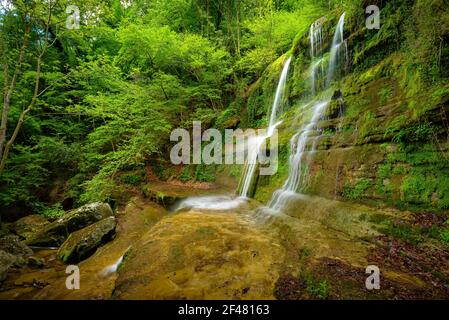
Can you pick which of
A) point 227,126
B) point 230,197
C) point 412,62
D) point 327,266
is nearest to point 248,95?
point 227,126

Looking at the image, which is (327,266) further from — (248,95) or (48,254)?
(248,95)

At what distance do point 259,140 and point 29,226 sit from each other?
9.56m

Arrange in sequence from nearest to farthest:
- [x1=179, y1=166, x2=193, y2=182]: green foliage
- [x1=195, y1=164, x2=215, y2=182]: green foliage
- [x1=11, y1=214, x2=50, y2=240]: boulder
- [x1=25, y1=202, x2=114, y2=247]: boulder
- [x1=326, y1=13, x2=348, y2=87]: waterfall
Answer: [x1=25, y1=202, x2=114, y2=247]: boulder
[x1=326, y1=13, x2=348, y2=87]: waterfall
[x1=11, y1=214, x2=50, y2=240]: boulder
[x1=195, y1=164, x2=215, y2=182]: green foliage
[x1=179, y1=166, x2=193, y2=182]: green foliage

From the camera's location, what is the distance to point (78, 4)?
7910 millimetres

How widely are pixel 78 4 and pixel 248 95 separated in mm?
9244

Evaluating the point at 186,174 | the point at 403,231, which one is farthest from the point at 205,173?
the point at 403,231

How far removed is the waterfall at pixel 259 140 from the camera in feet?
28.1

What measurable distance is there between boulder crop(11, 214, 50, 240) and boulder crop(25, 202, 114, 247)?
1748mm

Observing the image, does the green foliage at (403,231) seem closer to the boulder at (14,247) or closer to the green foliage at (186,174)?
the boulder at (14,247)

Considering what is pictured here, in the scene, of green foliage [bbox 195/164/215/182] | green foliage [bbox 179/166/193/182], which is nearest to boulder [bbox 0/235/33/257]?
green foliage [bbox 179/166/193/182]

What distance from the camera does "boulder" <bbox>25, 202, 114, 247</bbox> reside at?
22.2 ft

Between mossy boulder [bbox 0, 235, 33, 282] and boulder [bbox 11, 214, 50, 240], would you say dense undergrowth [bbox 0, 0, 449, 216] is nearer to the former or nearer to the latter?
boulder [bbox 11, 214, 50, 240]

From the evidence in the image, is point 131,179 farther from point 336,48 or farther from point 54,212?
Answer: point 336,48

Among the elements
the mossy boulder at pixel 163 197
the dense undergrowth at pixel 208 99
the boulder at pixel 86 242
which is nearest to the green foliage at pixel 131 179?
the dense undergrowth at pixel 208 99
